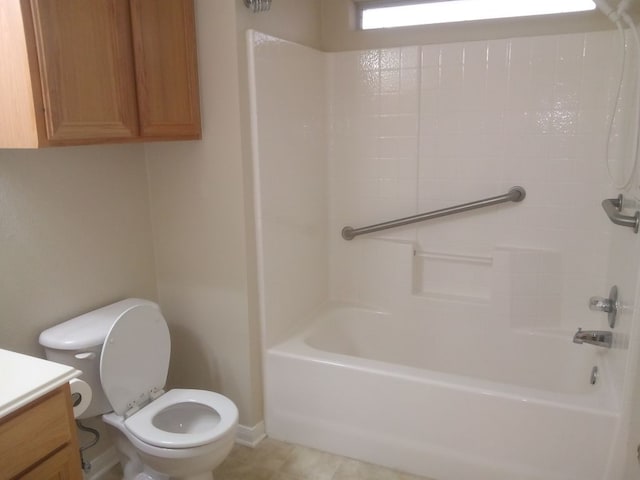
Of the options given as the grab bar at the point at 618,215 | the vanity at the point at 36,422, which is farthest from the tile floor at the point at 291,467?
the grab bar at the point at 618,215

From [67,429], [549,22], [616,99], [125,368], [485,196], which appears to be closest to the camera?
[67,429]

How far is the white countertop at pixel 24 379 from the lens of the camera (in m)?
1.28

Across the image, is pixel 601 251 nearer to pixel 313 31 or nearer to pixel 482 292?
pixel 482 292

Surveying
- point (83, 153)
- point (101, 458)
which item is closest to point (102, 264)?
point (83, 153)

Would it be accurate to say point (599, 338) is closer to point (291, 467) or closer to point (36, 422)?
point (291, 467)

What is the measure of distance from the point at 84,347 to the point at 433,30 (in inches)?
82.1

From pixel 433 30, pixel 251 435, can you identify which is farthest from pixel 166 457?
pixel 433 30

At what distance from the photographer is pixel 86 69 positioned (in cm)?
167

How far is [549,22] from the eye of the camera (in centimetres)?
236

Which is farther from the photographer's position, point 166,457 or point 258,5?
point 258,5

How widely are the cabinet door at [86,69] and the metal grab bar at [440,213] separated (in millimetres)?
1316

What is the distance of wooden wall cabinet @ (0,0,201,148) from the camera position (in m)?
1.51

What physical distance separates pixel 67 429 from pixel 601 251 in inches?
88.3

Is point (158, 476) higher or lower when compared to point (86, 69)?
lower
